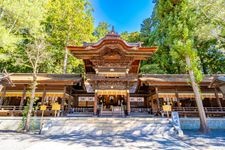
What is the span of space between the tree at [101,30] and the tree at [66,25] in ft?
31.9

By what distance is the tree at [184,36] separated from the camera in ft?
38.4

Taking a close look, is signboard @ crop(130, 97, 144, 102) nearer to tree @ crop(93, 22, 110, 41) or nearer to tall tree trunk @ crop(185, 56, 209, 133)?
tall tree trunk @ crop(185, 56, 209, 133)

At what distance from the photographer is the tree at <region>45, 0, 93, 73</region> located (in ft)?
71.7

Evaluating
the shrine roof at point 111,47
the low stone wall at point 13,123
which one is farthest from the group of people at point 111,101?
the low stone wall at point 13,123

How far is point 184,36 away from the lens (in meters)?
11.9

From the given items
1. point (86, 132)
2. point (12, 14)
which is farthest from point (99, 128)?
point (12, 14)

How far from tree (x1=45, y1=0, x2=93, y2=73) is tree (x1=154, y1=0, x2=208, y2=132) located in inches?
461

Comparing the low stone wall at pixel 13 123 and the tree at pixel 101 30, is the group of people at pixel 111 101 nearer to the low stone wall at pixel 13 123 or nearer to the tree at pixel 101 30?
the low stone wall at pixel 13 123

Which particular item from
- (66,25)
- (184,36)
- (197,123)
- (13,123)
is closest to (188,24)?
(184,36)

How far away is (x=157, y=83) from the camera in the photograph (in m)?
15.6

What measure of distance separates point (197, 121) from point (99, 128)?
7697 mm

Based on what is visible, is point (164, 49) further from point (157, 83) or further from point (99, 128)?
point (99, 128)

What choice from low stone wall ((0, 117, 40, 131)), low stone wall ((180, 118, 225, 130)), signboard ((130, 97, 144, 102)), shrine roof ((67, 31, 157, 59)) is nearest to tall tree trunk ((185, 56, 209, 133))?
low stone wall ((180, 118, 225, 130))

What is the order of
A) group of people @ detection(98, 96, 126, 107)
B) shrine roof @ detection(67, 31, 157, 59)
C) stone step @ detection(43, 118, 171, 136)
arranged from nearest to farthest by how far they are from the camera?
stone step @ detection(43, 118, 171, 136) < shrine roof @ detection(67, 31, 157, 59) < group of people @ detection(98, 96, 126, 107)
